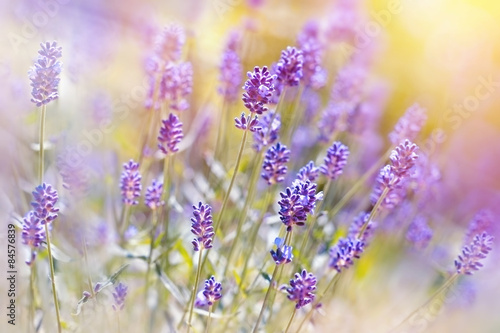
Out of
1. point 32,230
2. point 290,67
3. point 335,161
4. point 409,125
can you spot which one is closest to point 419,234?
point 409,125

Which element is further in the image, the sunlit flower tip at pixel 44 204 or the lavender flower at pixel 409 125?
the lavender flower at pixel 409 125

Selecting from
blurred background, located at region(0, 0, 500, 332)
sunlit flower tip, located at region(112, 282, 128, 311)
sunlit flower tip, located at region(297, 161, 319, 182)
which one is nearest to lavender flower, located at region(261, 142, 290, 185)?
sunlit flower tip, located at region(297, 161, 319, 182)

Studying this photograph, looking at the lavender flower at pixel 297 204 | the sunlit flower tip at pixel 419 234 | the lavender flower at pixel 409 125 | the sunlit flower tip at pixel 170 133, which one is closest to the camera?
the lavender flower at pixel 297 204

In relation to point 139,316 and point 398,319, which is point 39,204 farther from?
point 398,319

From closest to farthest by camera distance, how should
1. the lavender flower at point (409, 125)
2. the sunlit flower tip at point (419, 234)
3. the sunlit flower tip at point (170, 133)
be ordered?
1. the sunlit flower tip at point (170, 133)
2. the lavender flower at point (409, 125)
3. the sunlit flower tip at point (419, 234)

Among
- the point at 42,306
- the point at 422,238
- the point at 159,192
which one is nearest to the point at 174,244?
the point at 159,192

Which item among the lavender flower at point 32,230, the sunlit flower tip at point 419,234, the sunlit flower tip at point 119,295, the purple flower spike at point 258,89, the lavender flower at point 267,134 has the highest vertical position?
the purple flower spike at point 258,89

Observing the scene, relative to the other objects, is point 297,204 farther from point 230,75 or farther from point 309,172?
point 230,75

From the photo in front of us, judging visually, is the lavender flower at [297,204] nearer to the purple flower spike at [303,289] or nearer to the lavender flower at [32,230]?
Answer: the purple flower spike at [303,289]

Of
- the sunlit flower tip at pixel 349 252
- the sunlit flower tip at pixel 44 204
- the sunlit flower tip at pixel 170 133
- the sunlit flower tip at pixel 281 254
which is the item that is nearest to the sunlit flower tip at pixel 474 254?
the sunlit flower tip at pixel 349 252
